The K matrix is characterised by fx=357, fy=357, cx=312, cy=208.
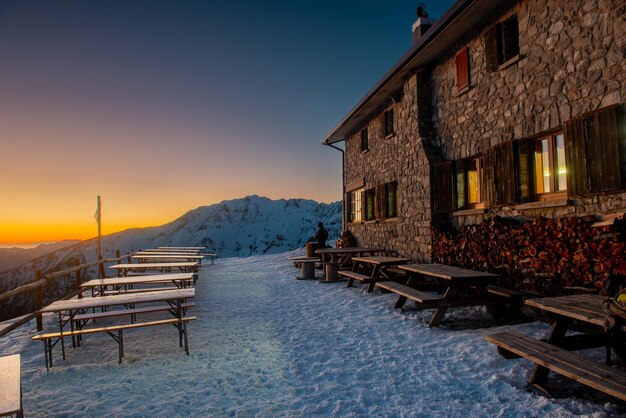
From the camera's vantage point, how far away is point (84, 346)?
506cm

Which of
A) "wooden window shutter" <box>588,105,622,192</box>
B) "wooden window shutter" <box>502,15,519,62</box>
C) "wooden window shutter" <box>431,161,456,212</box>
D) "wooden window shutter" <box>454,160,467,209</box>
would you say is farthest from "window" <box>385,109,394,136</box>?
"wooden window shutter" <box>588,105,622,192</box>

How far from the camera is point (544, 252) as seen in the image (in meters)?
5.27

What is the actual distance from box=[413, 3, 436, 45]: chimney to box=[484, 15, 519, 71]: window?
4673mm

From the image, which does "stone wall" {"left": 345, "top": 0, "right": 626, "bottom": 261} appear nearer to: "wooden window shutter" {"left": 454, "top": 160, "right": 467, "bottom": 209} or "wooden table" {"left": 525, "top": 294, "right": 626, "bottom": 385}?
"wooden window shutter" {"left": 454, "top": 160, "right": 467, "bottom": 209}

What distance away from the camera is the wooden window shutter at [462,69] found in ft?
23.8

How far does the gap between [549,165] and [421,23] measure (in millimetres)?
7131

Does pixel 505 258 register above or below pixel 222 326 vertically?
above

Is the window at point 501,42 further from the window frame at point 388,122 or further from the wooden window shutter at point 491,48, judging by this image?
the window frame at point 388,122

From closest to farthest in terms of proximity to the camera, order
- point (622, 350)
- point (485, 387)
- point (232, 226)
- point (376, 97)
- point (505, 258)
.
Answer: point (622, 350), point (485, 387), point (505, 258), point (376, 97), point (232, 226)

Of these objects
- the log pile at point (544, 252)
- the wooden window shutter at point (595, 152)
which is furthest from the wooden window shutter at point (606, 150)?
the log pile at point (544, 252)

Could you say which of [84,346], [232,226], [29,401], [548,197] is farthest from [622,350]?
[232,226]

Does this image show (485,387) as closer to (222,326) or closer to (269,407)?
(269,407)

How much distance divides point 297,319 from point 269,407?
301 cm

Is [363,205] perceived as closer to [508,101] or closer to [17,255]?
[508,101]
